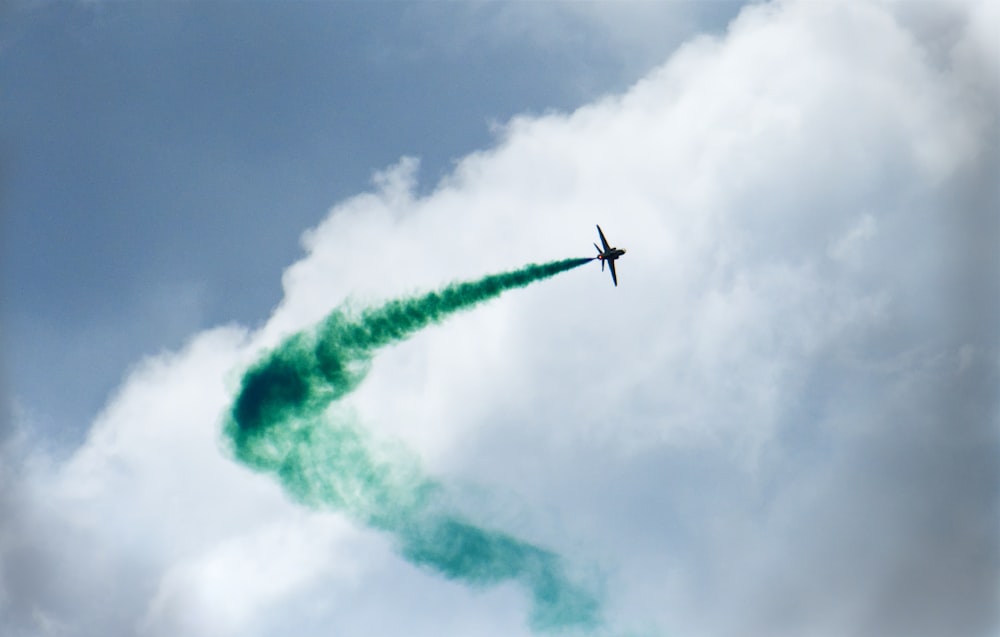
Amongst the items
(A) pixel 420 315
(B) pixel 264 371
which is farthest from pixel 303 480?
(A) pixel 420 315

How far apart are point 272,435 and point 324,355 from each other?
10.6 meters

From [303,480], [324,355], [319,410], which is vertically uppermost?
[324,355]

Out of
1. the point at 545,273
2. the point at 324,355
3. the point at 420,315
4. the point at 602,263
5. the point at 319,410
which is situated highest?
the point at 602,263

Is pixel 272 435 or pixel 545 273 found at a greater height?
pixel 545 273

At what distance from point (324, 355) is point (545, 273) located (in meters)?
25.9

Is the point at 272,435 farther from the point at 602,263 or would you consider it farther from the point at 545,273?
the point at 602,263

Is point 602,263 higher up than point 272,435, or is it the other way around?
point 602,263

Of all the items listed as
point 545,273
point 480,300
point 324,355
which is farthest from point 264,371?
point 545,273

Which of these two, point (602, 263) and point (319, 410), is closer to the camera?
point (319, 410)

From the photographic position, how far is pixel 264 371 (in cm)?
6494

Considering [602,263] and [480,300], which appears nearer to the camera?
[480,300]

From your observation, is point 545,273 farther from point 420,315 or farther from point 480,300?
point 420,315

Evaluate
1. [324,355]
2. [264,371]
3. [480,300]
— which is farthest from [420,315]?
[264,371]

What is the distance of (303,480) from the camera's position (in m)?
64.5
